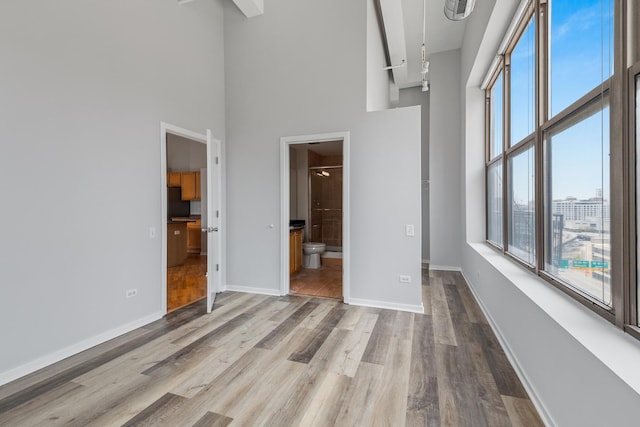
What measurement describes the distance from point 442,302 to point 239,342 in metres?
2.60

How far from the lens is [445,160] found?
17.9ft

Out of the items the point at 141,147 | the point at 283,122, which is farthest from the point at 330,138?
the point at 141,147

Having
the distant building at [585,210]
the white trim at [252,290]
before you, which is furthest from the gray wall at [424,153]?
the distant building at [585,210]

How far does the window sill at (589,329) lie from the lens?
3.55 ft

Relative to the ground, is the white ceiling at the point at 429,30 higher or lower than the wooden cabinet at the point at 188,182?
higher

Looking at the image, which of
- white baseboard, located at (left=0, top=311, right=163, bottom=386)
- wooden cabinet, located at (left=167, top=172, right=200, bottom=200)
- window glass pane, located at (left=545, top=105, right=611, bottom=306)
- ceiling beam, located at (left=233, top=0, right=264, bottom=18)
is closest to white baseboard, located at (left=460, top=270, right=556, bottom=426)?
window glass pane, located at (left=545, top=105, right=611, bottom=306)

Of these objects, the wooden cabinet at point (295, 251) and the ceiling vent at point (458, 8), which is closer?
the ceiling vent at point (458, 8)

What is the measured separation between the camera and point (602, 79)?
1.48 metres

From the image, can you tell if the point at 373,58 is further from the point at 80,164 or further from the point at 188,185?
the point at 188,185

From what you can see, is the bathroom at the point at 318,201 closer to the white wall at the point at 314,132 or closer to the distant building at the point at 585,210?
the white wall at the point at 314,132

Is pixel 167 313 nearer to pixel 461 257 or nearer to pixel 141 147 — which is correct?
pixel 141 147

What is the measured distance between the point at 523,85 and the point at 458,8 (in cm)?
100

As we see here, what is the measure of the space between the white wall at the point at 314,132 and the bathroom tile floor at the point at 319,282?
1.51 feet

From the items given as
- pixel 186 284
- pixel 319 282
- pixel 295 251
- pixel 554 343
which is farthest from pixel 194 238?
pixel 554 343
